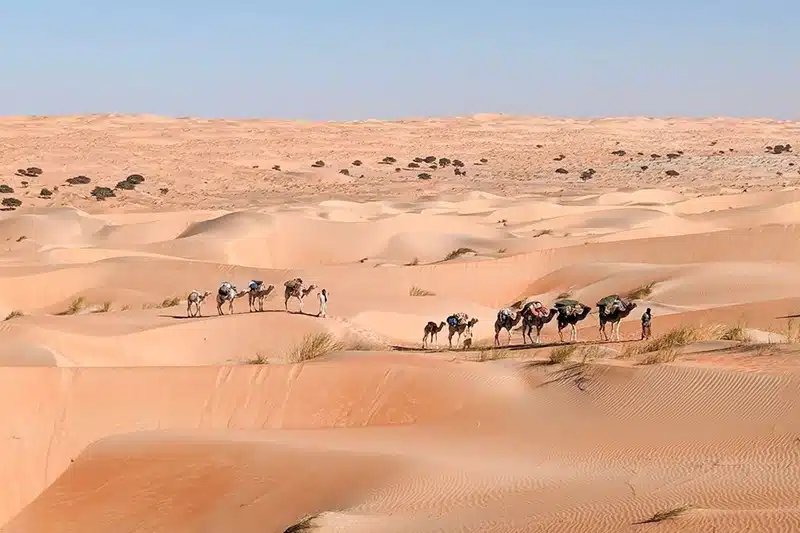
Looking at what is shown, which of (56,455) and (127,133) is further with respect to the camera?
(127,133)

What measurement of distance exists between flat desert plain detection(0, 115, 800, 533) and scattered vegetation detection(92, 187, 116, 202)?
94.6 inches

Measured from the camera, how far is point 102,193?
4325 cm

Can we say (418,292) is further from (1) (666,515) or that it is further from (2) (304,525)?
(1) (666,515)

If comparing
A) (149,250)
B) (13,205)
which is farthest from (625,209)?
(13,205)

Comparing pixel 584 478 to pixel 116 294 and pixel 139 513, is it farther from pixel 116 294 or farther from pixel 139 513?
pixel 116 294

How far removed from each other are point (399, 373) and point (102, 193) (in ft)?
112

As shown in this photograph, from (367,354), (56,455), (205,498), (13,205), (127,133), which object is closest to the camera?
(205,498)

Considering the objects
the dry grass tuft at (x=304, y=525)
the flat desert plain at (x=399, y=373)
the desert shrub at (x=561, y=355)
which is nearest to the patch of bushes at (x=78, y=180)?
the flat desert plain at (x=399, y=373)

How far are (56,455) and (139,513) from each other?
190cm

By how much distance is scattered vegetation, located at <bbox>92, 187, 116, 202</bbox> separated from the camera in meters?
42.8

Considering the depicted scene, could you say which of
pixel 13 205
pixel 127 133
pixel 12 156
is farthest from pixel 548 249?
pixel 127 133

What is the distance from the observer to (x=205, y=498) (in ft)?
29.7

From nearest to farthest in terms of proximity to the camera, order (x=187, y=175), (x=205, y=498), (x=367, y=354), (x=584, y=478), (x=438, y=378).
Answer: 1. (x=584, y=478)
2. (x=205, y=498)
3. (x=438, y=378)
4. (x=367, y=354)
5. (x=187, y=175)

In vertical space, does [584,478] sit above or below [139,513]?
above
